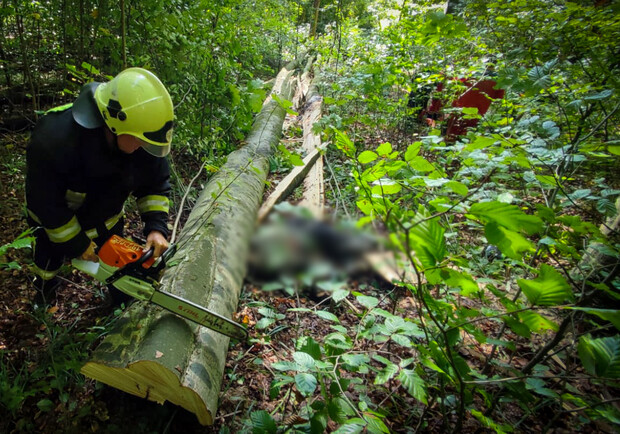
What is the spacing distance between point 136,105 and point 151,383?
1682mm

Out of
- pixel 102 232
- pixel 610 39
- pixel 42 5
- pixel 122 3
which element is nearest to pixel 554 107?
pixel 610 39

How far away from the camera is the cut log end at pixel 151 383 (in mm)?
1619

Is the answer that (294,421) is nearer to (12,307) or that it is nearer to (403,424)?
(403,424)

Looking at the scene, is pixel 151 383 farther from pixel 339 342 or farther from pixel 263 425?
pixel 339 342

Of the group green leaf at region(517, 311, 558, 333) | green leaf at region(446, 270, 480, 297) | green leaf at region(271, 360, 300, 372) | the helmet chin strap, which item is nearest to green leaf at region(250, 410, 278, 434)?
green leaf at region(271, 360, 300, 372)

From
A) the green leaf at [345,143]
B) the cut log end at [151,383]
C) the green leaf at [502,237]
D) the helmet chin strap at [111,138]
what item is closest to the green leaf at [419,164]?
the green leaf at [345,143]

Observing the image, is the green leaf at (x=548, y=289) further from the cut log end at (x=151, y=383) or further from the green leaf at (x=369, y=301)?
the cut log end at (x=151, y=383)

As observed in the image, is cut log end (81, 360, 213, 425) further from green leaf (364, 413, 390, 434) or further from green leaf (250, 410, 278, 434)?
green leaf (364, 413, 390, 434)

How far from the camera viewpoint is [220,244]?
248 cm

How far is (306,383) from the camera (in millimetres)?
1253

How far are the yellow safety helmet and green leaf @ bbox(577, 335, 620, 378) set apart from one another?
2.41 meters

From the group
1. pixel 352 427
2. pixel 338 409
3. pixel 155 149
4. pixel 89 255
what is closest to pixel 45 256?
pixel 89 255

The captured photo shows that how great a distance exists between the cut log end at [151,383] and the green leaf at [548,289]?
1.62 m

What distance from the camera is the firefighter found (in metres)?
1.97
